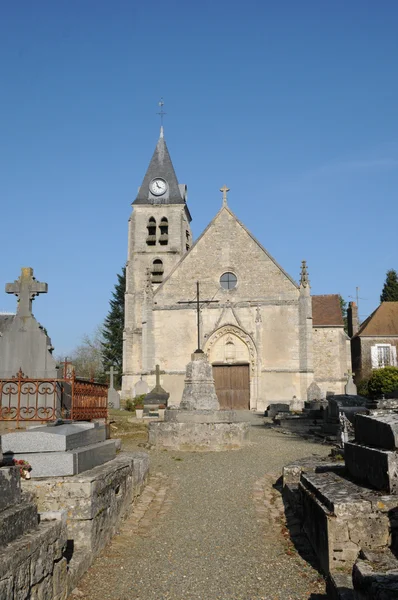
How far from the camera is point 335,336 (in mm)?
32062

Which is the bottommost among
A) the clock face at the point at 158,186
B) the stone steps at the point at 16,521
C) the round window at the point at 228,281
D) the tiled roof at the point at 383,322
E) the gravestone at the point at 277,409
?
the gravestone at the point at 277,409

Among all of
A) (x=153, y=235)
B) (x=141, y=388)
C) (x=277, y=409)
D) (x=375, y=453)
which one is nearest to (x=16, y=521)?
(x=375, y=453)

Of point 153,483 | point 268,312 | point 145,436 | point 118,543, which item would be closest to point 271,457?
point 153,483

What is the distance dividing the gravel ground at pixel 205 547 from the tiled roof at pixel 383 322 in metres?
29.4

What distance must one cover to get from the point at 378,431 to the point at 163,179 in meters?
35.5

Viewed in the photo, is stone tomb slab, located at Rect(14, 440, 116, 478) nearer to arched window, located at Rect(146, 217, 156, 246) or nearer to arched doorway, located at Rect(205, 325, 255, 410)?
arched doorway, located at Rect(205, 325, 255, 410)

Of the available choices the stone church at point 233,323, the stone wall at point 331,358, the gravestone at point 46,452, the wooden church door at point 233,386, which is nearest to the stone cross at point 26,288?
the gravestone at point 46,452

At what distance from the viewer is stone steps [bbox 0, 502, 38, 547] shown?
3342mm

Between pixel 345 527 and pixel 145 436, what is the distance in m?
10.3

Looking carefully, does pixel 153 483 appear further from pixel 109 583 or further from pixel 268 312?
pixel 268 312

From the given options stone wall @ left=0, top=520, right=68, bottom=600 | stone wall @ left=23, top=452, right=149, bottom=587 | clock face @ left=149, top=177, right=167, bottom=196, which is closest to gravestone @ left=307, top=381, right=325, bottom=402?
clock face @ left=149, top=177, right=167, bottom=196

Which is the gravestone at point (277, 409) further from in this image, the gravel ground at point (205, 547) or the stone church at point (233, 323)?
the gravel ground at point (205, 547)

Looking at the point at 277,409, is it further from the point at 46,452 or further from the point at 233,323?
the point at 46,452

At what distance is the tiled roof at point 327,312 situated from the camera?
106ft
